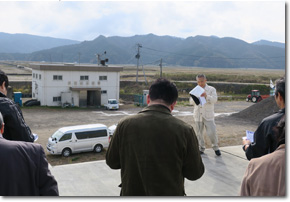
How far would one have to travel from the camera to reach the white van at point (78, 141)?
11.1 m

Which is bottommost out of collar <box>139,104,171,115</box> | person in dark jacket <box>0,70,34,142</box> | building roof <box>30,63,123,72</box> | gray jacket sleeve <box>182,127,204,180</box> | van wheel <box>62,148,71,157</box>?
van wheel <box>62,148,71,157</box>

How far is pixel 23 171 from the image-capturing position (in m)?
2.08

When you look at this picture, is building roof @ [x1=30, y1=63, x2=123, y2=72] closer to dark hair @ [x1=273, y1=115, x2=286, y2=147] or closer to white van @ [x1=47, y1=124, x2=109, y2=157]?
white van @ [x1=47, y1=124, x2=109, y2=157]

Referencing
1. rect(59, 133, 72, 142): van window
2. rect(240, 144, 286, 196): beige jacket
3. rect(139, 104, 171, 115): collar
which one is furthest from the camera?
rect(59, 133, 72, 142): van window

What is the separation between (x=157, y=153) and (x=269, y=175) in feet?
2.80

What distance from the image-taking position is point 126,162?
102 inches

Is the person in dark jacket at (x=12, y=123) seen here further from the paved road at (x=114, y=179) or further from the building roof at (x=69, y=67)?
the building roof at (x=69, y=67)

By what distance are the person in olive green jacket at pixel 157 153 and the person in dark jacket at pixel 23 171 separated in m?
0.67

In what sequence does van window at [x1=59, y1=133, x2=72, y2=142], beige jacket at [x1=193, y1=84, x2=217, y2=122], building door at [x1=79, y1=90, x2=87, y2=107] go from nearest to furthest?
beige jacket at [x1=193, y1=84, x2=217, y2=122] → van window at [x1=59, y1=133, x2=72, y2=142] → building door at [x1=79, y1=90, x2=87, y2=107]

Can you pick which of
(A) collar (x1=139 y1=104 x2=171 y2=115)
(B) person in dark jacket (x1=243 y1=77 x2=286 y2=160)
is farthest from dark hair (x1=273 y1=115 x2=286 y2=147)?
(A) collar (x1=139 y1=104 x2=171 y2=115)

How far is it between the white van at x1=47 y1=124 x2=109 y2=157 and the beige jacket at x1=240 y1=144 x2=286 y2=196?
966 cm

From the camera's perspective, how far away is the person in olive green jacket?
2477mm

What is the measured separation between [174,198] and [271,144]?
913mm

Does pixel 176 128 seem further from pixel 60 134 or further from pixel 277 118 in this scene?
pixel 60 134
